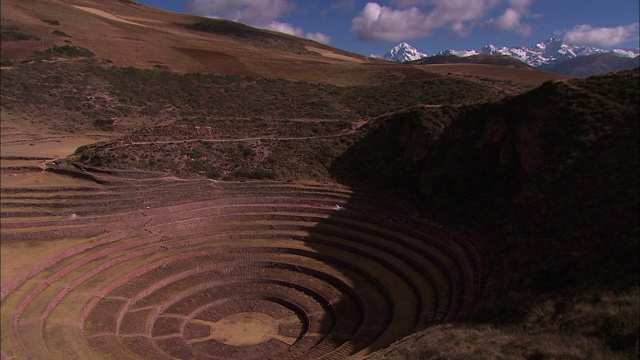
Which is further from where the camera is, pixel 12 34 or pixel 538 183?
pixel 12 34

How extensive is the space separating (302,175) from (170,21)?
91.2 metres

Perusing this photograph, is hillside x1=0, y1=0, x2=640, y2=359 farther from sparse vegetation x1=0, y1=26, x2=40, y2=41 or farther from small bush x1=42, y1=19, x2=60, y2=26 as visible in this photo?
small bush x1=42, y1=19, x2=60, y2=26

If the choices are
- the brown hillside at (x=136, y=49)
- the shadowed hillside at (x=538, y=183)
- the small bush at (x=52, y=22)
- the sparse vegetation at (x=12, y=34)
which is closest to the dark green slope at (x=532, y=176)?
the shadowed hillside at (x=538, y=183)

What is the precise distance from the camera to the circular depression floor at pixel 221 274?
63.4 ft

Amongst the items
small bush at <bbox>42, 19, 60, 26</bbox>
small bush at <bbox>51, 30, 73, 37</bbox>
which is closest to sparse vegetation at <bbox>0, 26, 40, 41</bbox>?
small bush at <bbox>51, 30, 73, 37</bbox>

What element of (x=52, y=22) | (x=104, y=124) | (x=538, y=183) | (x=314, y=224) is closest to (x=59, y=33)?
(x=52, y=22)

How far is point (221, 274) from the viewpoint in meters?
26.2

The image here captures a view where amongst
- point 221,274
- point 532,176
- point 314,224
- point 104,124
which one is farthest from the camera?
point 104,124

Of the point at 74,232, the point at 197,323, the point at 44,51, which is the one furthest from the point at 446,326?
the point at 44,51

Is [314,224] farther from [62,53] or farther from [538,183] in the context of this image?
[62,53]

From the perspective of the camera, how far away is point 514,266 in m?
19.0

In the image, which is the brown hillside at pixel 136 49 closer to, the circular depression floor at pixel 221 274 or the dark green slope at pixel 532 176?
the circular depression floor at pixel 221 274

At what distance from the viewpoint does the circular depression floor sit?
19.3 m

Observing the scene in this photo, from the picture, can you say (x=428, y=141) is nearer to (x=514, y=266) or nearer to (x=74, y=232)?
(x=514, y=266)
